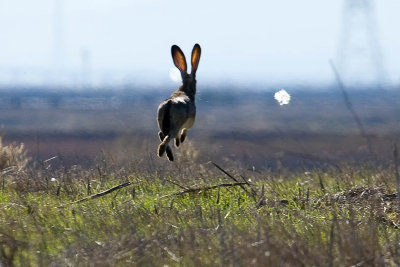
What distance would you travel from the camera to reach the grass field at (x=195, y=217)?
5379 mm

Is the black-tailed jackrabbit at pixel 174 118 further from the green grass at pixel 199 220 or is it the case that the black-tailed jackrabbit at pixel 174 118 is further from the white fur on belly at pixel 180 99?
the green grass at pixel 199 220

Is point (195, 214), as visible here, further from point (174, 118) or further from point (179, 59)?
point (179, 59)

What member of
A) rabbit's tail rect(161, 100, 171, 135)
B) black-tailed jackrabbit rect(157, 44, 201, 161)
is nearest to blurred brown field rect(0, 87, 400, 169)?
black-tailed jackrabbit rect(157, 44, 201, 161)

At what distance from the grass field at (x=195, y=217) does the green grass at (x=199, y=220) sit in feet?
0.03

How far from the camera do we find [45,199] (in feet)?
27.7

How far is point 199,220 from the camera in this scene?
682 cm

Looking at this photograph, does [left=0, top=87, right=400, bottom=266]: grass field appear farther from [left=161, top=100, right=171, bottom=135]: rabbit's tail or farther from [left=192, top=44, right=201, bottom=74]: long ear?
[left=192, top=44, right=201, bottom=74]: long ear

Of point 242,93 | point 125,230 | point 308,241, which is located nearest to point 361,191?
point 308,241

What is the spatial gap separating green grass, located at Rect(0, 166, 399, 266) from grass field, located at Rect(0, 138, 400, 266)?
0.01 m

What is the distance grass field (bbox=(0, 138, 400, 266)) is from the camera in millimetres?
5379

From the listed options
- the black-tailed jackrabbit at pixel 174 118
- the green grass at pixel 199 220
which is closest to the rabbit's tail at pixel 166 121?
the black-tailed jackrabbit at pixel 174 118

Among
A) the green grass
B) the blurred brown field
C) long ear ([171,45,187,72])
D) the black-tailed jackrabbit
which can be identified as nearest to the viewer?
the green grass

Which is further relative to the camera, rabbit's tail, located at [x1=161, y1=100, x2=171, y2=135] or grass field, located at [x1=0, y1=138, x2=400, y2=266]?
rabbit's tail, located at [x1=161, y1=100, x2=171, y2=135]

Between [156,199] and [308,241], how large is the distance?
2119 millimetres
